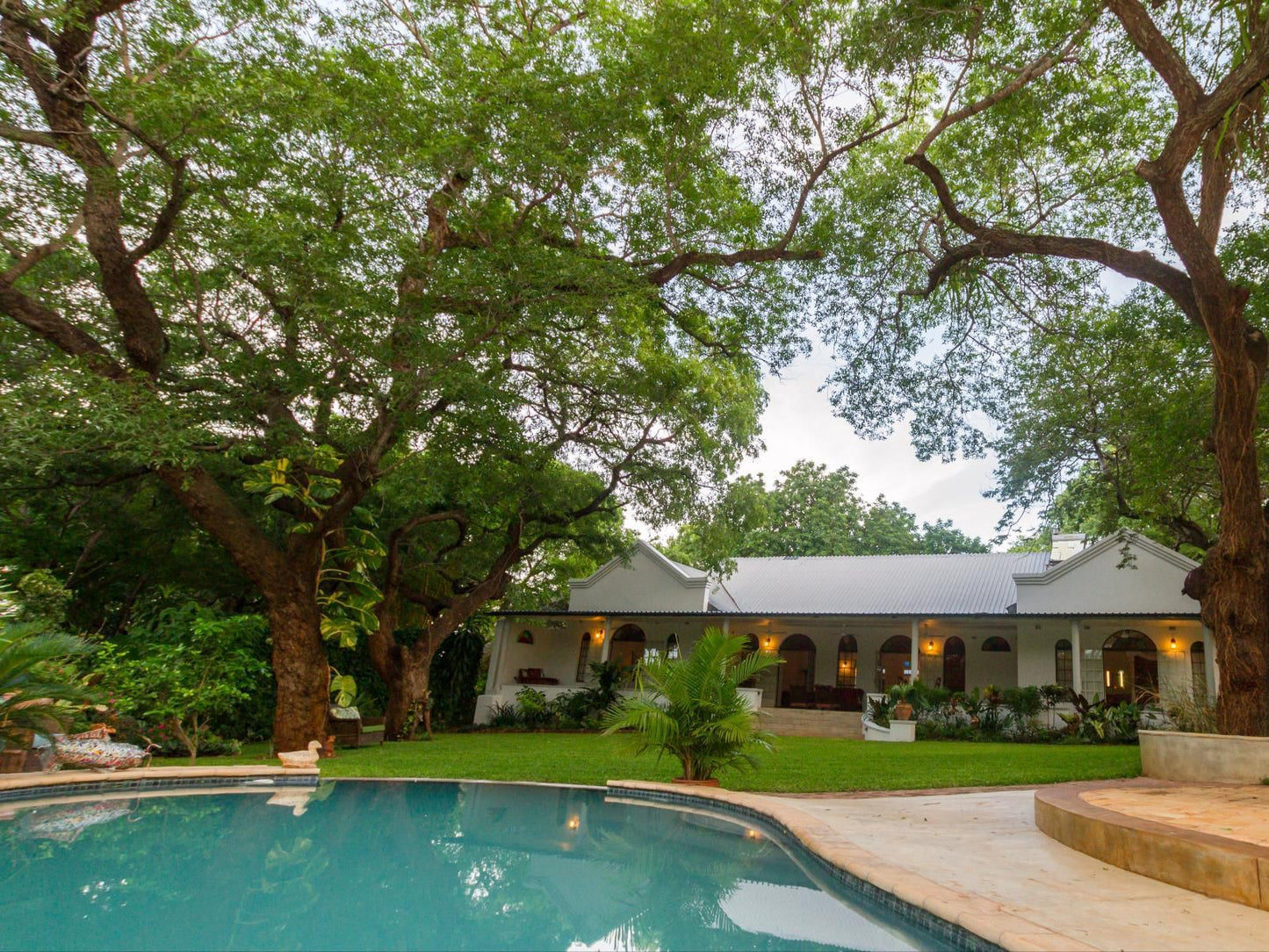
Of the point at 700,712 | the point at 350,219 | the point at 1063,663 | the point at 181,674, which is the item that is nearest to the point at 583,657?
the point at 1063,663

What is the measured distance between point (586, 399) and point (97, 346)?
7375mm

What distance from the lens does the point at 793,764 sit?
35.5ft

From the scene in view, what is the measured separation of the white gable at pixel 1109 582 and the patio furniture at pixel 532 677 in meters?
12.3

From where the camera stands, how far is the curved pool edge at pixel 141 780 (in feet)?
22.7

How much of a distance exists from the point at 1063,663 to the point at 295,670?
54.9 ft

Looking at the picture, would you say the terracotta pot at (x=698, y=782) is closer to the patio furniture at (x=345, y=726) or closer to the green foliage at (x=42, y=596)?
the patio furniture at (x=345, y=726)

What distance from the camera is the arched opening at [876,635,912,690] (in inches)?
830

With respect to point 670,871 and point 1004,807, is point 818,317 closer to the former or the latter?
point 1004,807

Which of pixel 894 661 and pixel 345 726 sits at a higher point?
pixel 894 661

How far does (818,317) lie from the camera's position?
40.4 feet

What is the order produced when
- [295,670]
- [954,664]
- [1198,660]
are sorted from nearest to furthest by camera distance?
[295,670] < [1198,660] < [954,664]

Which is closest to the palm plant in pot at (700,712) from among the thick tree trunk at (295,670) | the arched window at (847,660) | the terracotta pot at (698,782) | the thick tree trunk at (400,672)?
the terracotta pot at (698,782)

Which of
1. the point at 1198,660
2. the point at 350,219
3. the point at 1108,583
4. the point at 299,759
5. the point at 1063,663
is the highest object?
the point at 350,219

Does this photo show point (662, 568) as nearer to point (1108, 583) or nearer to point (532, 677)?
point (532, 677)
